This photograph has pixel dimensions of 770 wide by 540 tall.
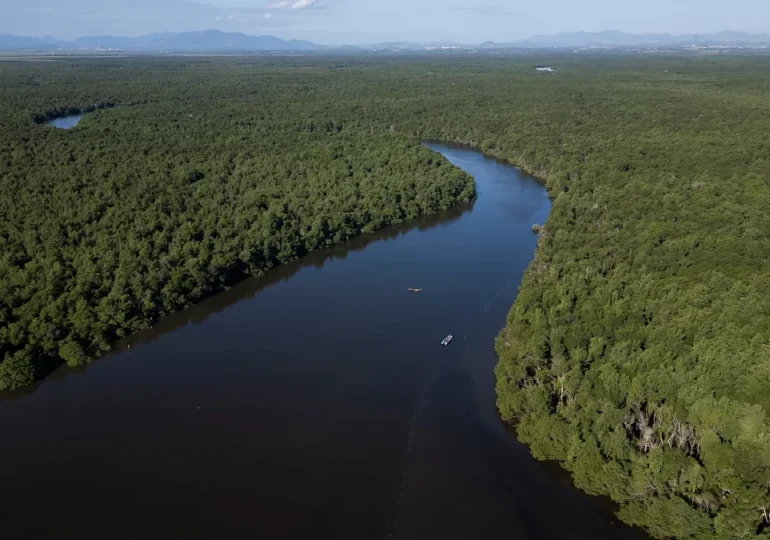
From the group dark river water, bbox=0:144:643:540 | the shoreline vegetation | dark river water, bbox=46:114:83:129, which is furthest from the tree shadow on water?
dark river water, bbox=46:114:83:129

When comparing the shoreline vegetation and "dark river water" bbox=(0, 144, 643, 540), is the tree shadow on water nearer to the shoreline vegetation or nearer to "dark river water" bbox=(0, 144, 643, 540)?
"dark river water" bbox=(0, 144, 643, 540)

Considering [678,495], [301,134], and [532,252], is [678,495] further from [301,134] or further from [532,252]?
[301,134]

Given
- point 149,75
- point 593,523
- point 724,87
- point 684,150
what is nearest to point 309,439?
point 593,523

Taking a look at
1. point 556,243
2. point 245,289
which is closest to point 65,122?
point 245,289

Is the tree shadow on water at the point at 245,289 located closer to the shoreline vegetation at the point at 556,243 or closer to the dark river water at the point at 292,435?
the dark river water at the point at 292,435

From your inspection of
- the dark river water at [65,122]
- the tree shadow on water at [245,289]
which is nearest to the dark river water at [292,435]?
the tree shadow on water at [245,289]
